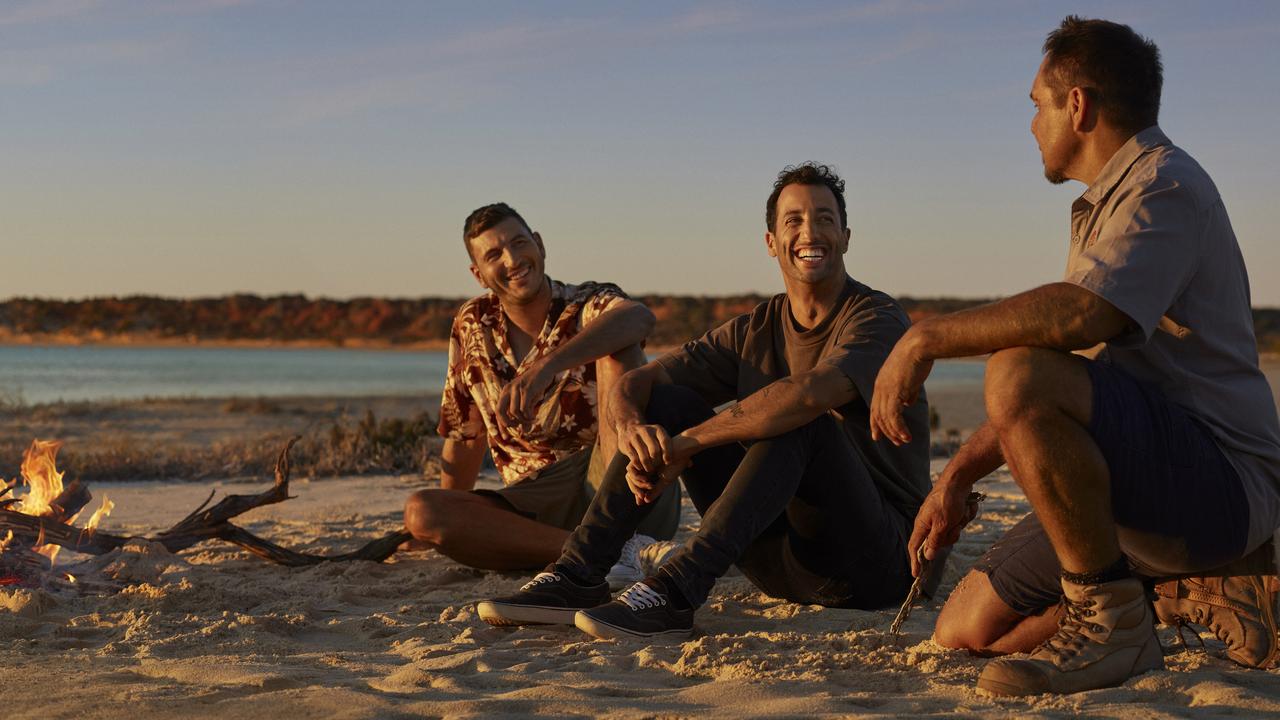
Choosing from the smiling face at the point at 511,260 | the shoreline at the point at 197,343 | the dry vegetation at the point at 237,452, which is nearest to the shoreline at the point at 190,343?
the shoreline at the point at 197,343

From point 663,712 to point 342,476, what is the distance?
6501mm

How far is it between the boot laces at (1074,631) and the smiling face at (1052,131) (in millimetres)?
1125

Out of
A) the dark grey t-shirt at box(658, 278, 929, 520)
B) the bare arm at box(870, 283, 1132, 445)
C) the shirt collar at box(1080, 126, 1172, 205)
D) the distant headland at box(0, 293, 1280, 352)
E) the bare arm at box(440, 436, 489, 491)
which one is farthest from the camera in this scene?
the distant headland at box(0, 293, 1280, 352)

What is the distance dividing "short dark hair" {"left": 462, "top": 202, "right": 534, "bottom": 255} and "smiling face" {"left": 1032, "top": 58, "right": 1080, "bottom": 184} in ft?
8.05

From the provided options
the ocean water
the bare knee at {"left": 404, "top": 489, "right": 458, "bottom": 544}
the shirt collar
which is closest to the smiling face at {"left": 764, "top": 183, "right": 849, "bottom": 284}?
the shirt collar

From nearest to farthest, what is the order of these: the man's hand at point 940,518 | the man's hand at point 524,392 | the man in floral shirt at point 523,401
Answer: the man's hand at point 940,518 → the man's hand at point 524,392 → the man in floral shirt at point 523,401

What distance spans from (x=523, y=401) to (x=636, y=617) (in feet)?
4.42

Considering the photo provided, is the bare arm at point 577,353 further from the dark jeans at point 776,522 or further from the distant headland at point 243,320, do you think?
the distant headland at point 243,320

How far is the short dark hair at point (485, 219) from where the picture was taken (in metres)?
5.10

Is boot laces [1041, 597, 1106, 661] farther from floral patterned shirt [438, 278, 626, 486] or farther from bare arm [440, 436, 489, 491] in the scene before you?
bare arm [440, 436, 489, 491]

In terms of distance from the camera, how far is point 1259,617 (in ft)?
10.3

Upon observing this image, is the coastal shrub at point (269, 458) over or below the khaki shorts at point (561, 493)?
below

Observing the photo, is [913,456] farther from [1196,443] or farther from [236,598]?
A: [236,598]

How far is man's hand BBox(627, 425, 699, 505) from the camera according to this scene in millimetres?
3820
